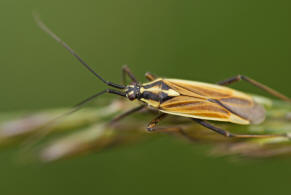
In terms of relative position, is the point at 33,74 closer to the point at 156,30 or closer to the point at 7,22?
the point at 7,22

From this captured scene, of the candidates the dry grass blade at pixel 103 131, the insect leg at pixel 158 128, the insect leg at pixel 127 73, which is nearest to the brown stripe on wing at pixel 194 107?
the insect leg at pixel 158 128

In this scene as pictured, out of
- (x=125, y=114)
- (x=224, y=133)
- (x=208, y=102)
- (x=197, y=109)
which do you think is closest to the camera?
(x=224, y=133)

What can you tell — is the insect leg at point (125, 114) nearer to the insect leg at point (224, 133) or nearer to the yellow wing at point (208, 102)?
the yellow wing at point (208, 102)

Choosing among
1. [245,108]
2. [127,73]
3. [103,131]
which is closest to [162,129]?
[103,131]

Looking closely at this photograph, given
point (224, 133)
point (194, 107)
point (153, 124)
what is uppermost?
point (194, 107)

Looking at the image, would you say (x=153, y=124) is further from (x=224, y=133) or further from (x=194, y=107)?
(x=224, y=133)

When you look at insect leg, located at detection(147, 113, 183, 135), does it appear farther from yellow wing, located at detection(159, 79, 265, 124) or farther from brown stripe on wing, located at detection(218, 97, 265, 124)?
brown stripe on wing, located at detection(218, 97, 265, 124)
